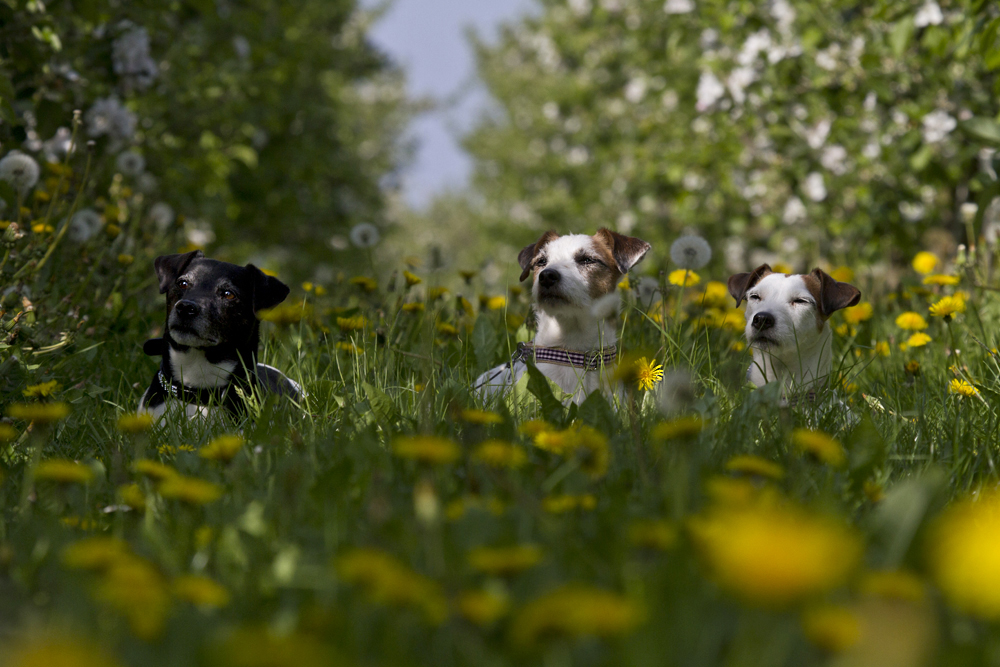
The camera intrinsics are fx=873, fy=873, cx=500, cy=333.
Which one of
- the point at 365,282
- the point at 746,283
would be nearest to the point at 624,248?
the point at 746,283

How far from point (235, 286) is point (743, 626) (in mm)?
2703

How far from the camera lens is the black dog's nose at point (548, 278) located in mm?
3723

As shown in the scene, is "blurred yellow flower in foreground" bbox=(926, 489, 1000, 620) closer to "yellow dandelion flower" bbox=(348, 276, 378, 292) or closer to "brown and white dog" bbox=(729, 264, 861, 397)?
"brown and white dog" bbox=(729, 264, 861, 397)

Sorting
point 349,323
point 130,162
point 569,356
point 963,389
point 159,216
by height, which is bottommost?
point 963,389

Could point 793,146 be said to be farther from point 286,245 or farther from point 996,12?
point 286,245

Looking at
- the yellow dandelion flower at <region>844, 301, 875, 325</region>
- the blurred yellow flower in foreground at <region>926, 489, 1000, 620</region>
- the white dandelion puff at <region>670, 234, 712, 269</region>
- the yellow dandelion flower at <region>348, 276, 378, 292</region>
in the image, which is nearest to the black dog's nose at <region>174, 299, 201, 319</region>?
the yellow dandelion flower at <region>348, 276, 378, 292</region>

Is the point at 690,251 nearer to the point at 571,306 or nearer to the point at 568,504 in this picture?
the point at 571,306

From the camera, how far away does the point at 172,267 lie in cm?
370

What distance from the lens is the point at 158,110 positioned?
25.2 ft

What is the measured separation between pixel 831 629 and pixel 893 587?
0.23 m

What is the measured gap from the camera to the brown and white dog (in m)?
3.65

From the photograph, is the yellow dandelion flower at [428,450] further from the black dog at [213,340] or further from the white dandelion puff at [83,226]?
the white dandelion puff at [83,226]

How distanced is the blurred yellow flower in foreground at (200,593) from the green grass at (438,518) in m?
0.02

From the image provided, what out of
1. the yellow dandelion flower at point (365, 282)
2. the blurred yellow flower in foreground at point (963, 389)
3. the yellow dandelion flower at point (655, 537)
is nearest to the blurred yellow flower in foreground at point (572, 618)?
the yellow dandelion flower at point (655, 537)
